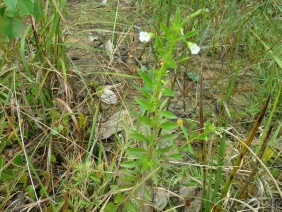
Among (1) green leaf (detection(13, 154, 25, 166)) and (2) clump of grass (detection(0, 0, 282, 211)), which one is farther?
(1) green leaf (detection(13, 154, 25, 166))

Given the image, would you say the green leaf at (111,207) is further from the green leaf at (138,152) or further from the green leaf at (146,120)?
the green leaf at (146,120)

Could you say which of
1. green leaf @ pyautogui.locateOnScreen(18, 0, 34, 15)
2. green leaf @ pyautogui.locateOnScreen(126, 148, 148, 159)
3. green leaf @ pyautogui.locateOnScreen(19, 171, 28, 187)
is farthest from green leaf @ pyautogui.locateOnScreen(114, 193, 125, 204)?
green leaf @ pyautogui.locateOnScreen(18, 0, 34, 15)

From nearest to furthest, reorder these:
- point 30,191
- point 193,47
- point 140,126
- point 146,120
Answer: point 193,47 → point 146,120 → point 30,191 → point 140,126

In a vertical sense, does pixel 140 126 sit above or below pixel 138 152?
below

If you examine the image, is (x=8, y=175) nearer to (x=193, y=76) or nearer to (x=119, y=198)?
(x=119, y=198)

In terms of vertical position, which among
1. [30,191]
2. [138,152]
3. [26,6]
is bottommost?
[30,191]

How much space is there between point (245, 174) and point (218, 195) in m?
0.13

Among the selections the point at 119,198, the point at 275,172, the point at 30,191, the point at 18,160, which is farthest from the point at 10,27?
the point at 275,172

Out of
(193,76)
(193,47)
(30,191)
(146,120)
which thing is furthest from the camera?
(193,76)

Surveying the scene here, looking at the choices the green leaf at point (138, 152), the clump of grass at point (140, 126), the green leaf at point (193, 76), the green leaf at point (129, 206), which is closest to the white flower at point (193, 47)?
the clump of grass at point (140, 126)

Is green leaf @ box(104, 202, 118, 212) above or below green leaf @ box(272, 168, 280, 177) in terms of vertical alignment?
Result: below

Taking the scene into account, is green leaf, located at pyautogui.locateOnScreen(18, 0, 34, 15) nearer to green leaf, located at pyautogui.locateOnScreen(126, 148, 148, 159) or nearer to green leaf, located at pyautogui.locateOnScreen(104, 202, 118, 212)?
green leaf, located at pyautogui.locateOnScreen(126, 148, 148, 159)

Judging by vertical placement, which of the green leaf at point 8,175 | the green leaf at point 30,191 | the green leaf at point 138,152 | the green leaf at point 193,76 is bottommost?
the green leaf at point 30,191

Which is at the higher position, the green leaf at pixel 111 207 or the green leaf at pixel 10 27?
the green leaf at pixel 10 27
